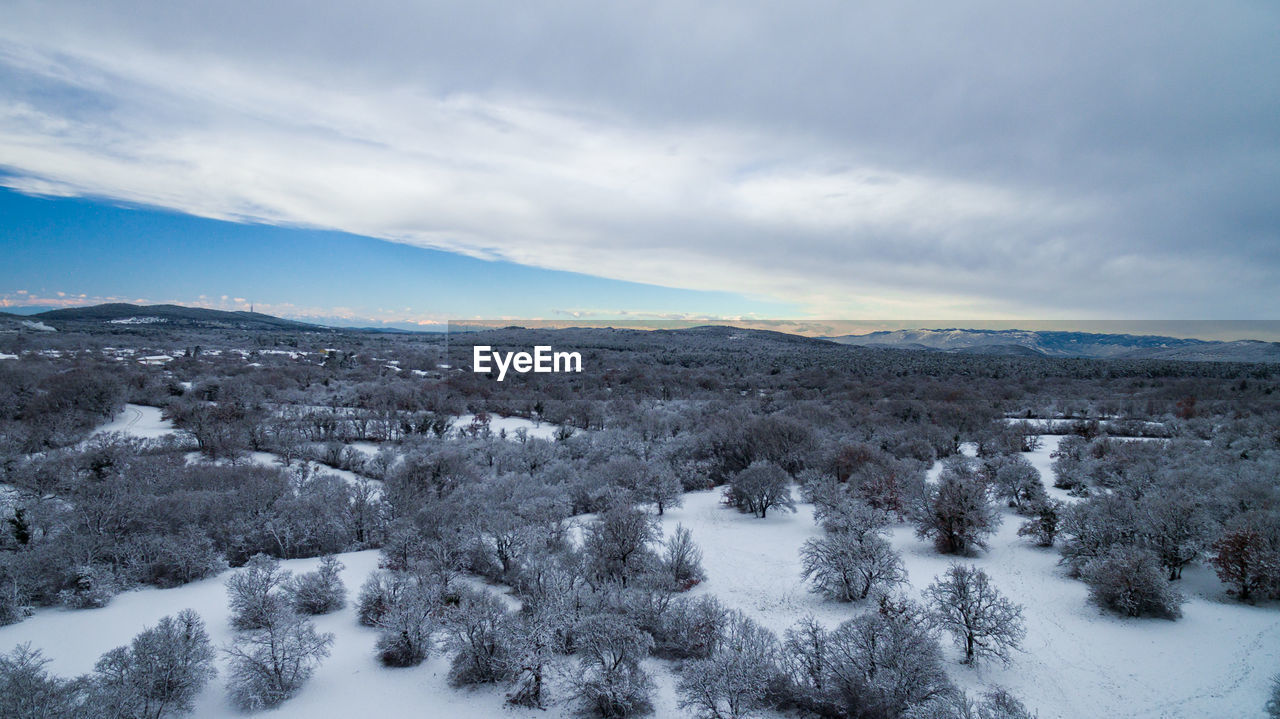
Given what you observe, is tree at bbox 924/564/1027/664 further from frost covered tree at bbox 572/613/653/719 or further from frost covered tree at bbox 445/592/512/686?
frost covered tree at bbox 445/592/512/686

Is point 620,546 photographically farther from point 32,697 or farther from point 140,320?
point 140,320

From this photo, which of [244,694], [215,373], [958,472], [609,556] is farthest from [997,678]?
[215,373]


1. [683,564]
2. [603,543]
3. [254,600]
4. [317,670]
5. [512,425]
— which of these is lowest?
[512,425]

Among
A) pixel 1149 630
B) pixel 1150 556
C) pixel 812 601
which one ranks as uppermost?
pixel 1150 556

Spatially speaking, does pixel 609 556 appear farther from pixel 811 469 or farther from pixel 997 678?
pixel 811 469

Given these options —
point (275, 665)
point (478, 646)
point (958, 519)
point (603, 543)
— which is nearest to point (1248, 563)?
point (958, 519)

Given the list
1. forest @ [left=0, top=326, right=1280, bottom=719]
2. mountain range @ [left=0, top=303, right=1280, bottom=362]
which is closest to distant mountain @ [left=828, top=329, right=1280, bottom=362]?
mountain range @ [left=0, top=303, right=1280, bottom=362]
